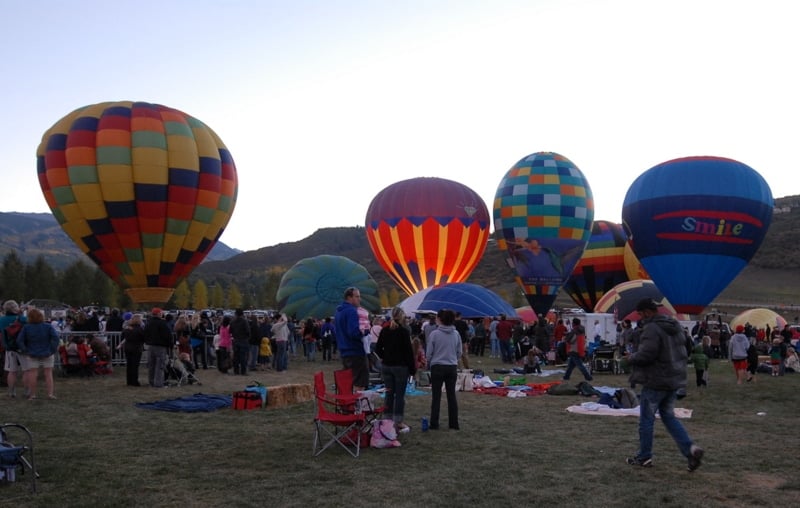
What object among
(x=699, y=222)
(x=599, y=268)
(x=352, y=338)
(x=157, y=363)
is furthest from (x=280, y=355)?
(x=599, y=268)

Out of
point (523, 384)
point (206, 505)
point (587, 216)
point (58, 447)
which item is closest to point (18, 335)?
point (58, 447)

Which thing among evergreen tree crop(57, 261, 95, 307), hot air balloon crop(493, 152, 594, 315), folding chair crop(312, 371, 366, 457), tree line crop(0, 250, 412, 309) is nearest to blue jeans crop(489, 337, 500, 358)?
hot air balloon crop(493, 152, 594, 315)

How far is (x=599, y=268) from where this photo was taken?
144ft

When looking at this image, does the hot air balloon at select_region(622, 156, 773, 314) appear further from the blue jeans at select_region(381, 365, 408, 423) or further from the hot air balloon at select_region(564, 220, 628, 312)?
the blue jeans at select_region(381, 365, 408, 423)

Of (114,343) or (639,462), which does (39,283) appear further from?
(639,462)

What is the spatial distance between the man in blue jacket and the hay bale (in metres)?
2.65

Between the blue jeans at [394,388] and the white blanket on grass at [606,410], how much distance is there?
335 cm

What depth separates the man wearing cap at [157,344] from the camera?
550 inches

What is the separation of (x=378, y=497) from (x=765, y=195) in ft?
87.2

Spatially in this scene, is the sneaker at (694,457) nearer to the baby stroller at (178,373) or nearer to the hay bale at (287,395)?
the hay bale at (287,395)

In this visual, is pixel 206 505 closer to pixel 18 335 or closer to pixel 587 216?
pixel 18 335

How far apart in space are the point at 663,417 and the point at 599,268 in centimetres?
3777

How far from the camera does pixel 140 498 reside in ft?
20.0

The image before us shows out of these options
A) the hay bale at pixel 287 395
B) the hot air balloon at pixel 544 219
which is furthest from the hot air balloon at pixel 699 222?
the hay bale at pixel 287 395
